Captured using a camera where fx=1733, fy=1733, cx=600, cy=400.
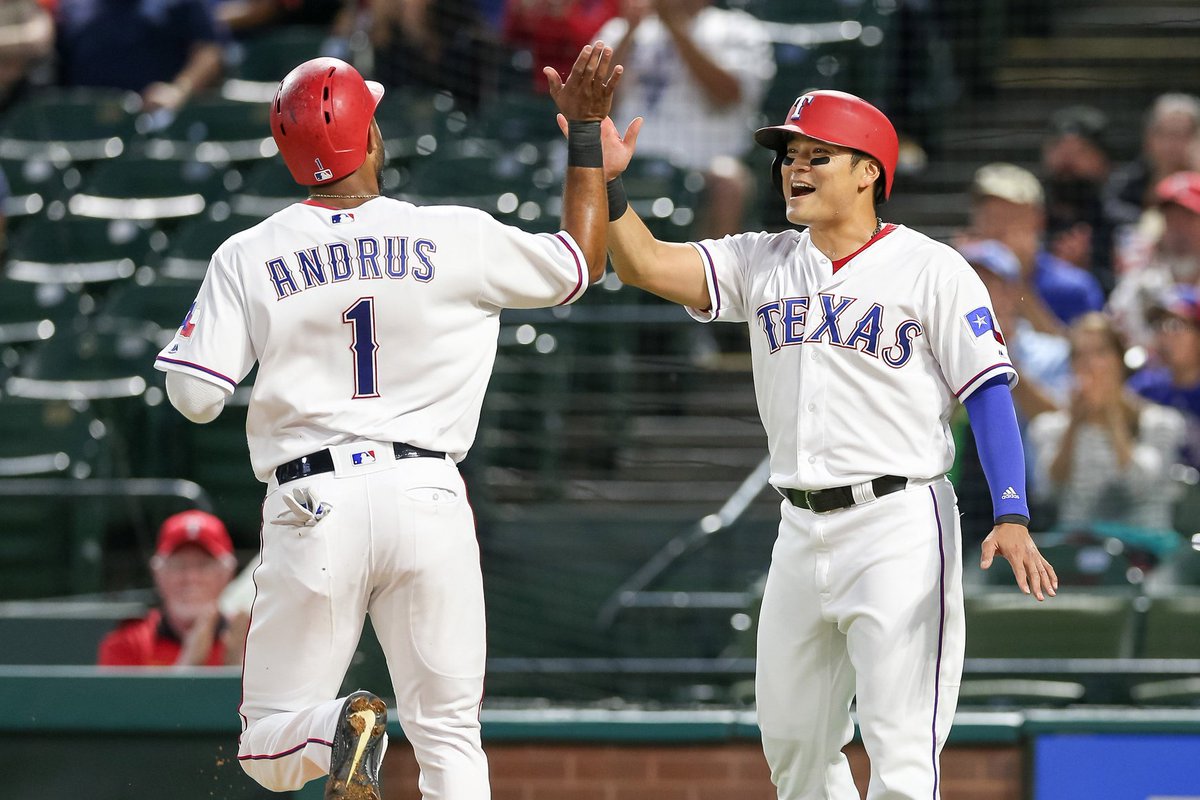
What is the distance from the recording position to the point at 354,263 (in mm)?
3508

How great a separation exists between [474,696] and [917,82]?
5.55 metres

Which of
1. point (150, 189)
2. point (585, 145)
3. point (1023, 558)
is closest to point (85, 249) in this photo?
point (150, 189)

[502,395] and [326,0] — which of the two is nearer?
[502,395]

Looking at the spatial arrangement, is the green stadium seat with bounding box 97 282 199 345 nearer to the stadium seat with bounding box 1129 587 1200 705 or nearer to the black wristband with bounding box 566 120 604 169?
the black wristband with bounding box 566 120 604 169

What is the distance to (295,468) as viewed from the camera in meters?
3.52

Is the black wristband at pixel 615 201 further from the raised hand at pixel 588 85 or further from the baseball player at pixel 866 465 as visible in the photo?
the baseball player at pixel 866 465

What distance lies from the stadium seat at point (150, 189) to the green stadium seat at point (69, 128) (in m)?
0.54

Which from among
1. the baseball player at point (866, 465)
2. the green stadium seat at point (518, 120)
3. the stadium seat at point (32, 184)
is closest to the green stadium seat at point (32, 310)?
the stadium seat at point (32, 184)

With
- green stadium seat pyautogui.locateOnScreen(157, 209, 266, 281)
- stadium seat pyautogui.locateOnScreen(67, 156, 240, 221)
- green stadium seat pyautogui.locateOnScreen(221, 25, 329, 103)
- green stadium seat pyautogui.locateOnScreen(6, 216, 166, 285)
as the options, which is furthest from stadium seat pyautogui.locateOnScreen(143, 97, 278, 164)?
green stadium seat pyautogui.locateOnScreen(157, 209, 266, 281)

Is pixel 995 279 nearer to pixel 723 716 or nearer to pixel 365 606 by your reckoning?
pixel 723 716

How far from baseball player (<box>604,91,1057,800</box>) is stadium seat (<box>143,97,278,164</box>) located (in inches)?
217

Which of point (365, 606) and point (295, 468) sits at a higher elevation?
point (295, 468)

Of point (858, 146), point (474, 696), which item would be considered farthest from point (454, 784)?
point (858, 146)

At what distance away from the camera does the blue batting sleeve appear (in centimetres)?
354
